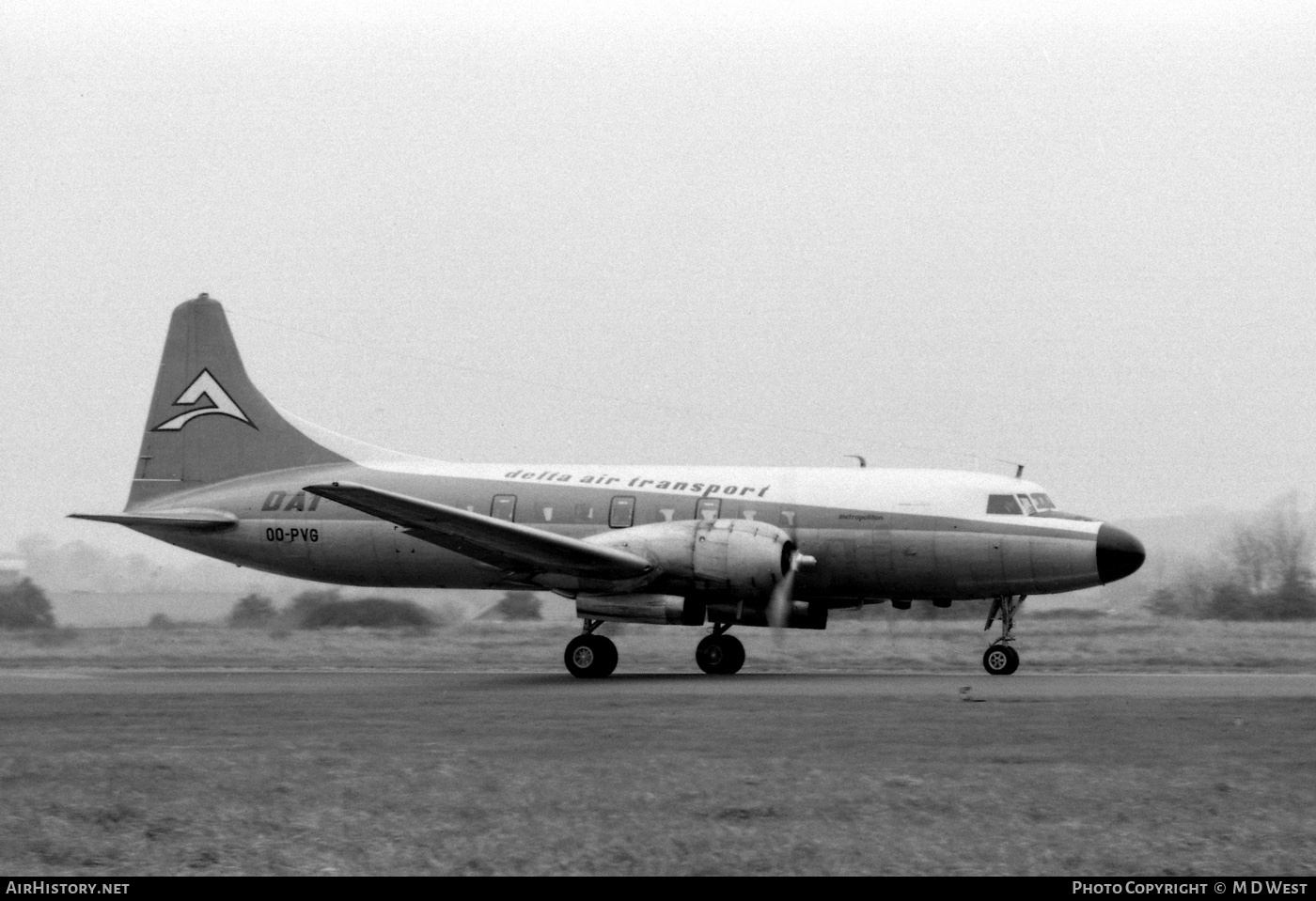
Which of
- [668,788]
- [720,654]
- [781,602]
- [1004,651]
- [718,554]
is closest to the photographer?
[668,788]

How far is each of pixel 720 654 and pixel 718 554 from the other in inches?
99.6

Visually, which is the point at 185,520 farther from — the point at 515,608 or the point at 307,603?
the point at 515,608

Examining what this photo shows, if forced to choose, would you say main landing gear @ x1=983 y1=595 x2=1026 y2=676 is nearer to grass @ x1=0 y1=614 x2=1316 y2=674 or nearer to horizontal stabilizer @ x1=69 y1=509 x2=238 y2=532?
grass @ x1=0 y1=614 x2=1316 y2=674

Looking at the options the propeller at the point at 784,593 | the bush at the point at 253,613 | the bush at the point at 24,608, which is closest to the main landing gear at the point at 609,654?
the propeller at the point at 784,593

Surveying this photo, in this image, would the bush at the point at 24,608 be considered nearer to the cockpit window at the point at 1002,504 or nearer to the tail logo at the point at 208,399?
the tail logo at the point at 208,399

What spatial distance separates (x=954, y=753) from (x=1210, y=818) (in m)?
3.73

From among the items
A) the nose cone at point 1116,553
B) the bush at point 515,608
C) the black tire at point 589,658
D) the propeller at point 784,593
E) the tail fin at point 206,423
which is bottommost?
the black tire at point 589,658

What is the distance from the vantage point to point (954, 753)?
49.5 ft

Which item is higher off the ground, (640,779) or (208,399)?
(208,399)

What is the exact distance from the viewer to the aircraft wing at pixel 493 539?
78.8ft

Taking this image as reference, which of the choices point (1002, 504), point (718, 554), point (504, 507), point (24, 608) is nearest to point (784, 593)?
point (718, 554)

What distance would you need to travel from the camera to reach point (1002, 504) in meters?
26.5

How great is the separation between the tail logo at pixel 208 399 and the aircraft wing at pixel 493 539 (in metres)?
7.21
